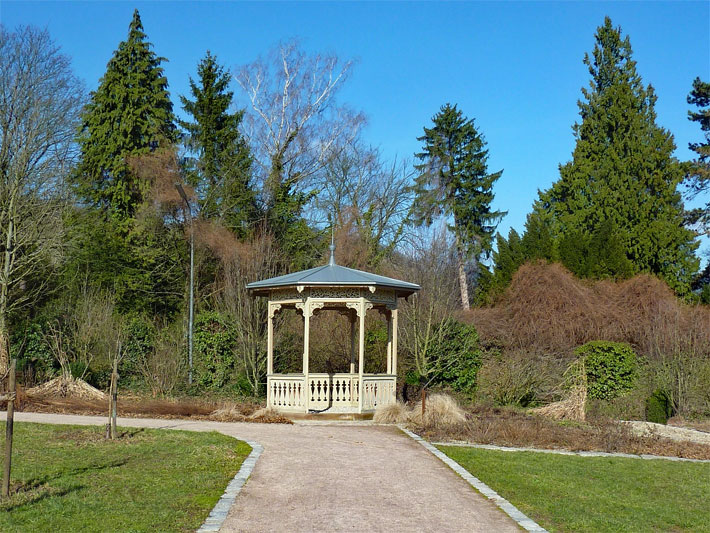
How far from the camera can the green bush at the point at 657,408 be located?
58.7 ft

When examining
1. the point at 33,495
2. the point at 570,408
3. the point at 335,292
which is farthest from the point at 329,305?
the point at 33,495

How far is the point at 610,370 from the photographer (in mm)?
19766

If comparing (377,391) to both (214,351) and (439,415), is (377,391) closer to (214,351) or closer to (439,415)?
(439,415)

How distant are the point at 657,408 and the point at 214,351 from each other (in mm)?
11918

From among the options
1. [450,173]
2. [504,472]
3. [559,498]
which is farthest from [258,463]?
[450,173]

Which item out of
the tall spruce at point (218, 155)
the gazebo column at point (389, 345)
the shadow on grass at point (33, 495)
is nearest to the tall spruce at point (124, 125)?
the tall spruce at point (218, 155)

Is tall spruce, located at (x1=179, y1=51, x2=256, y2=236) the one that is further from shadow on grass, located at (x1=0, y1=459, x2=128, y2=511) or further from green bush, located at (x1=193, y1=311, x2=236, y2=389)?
shadow on grass, located at (x1=0, y1=459, x2=128, y2=511)

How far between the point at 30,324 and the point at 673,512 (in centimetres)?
1945

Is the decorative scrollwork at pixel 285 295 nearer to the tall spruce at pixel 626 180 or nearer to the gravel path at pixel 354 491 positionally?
the gravel path at pixel 354 491

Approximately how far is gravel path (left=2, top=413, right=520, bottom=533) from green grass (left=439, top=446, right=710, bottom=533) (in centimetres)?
52

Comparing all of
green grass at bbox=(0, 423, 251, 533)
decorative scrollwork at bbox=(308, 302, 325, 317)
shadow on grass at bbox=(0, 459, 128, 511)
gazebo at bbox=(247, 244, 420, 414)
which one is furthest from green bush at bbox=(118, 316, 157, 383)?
shadow on grass at bbox=(0, 459, 128, 511)

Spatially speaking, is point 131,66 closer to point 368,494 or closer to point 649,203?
point 649,203

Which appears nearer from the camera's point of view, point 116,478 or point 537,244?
point 116,478

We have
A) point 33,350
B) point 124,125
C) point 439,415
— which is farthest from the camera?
point 124,125
